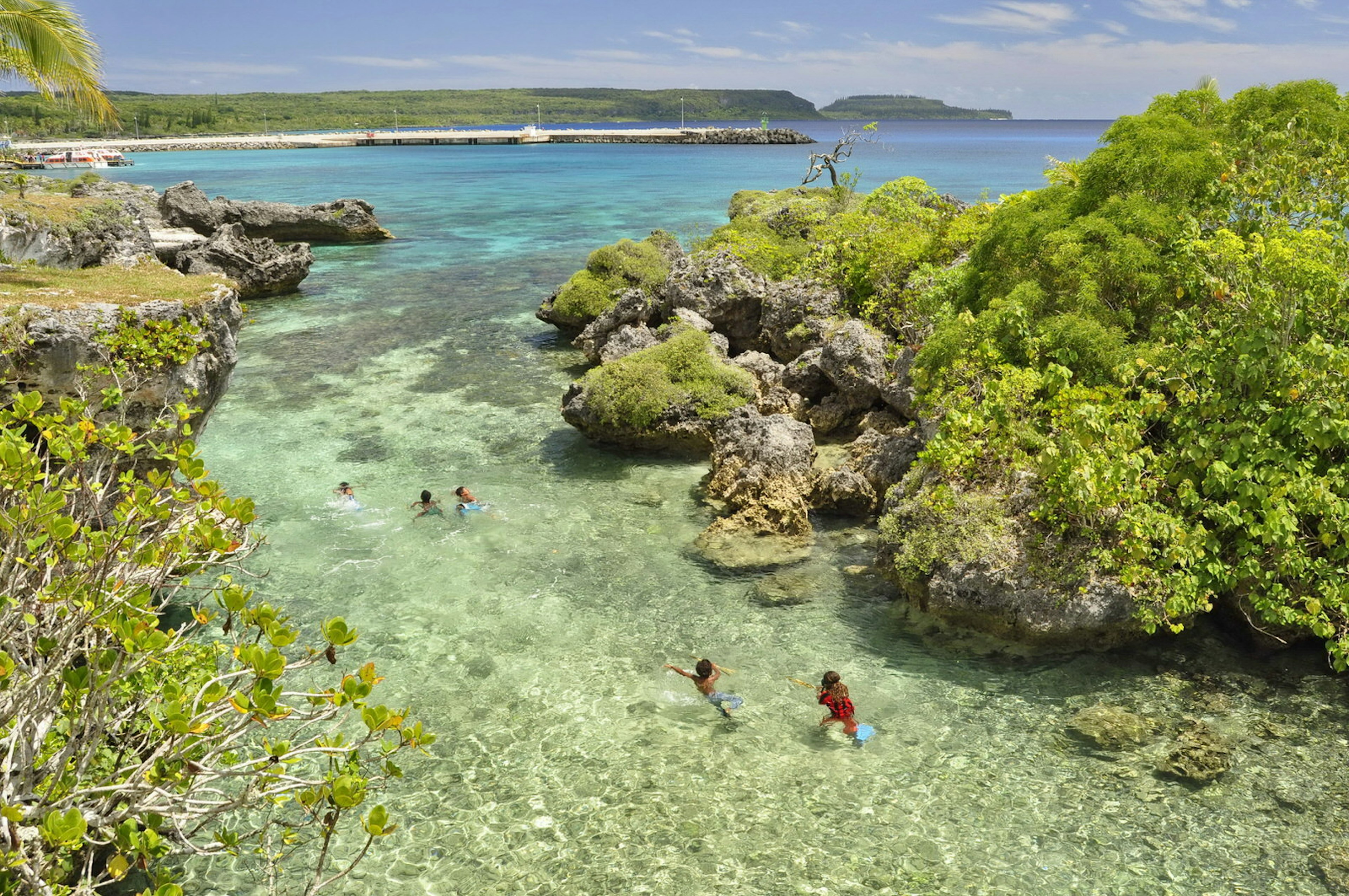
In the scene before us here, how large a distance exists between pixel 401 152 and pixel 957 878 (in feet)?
589

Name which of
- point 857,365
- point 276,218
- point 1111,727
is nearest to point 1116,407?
point 1111,727

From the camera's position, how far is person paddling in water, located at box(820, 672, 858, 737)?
34.2ft

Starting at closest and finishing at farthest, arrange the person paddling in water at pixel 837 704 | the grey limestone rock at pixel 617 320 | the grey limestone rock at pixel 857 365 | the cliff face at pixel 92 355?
the person paddling in water at pixel 837 704 < the cliff face at pixel 92 355 < the grey limestone rock at pixel 857 365 < the grey limestone rock at pixel 617 320

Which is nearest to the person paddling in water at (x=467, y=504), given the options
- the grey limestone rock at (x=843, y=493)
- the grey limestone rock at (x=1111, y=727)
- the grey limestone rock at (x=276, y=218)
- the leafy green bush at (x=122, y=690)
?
the grey limestone rock at (x=843, y=493)

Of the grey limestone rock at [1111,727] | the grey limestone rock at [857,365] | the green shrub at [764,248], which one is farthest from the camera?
the green shrub at [764,248]

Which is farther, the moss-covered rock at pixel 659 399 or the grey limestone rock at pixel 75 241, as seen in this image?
the grey limestone rock at pixel 75 241

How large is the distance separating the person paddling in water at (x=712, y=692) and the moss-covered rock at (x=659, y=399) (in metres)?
7.83

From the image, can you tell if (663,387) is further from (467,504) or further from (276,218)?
(276,218)

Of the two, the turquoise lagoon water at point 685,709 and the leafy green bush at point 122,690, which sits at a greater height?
the leafy green bush at point 122,690

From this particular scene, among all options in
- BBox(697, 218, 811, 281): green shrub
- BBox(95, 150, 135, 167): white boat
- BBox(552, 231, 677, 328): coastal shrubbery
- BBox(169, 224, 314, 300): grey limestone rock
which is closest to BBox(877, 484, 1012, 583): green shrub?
BBox(697, 218, 811, 281): green shrub

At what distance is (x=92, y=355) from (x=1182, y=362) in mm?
15361

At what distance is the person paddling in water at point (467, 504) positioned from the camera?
16.1 meters

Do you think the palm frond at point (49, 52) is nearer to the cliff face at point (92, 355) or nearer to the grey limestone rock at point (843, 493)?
the cliff face at point (92, 355)

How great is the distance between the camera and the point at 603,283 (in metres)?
28.3
